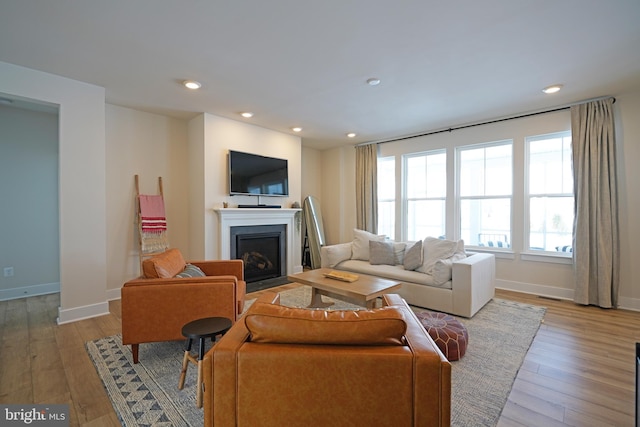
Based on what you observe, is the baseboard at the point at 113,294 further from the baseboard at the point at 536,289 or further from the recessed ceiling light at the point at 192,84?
the baseboard at the point at 536,289

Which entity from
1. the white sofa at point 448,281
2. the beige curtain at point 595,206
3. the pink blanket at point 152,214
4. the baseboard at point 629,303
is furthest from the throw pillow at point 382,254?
the pink blanket at point 152,214

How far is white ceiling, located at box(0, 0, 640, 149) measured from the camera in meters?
2.01

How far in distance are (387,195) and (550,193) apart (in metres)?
2.57

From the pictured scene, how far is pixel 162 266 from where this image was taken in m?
2.40

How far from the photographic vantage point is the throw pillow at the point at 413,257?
3738mm

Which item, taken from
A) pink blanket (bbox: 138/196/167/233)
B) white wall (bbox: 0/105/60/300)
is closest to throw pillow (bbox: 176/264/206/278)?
pink blanket (bbox: 138/196/167/233)

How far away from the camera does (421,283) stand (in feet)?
11.5

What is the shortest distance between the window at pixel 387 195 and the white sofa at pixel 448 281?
5.04 ft

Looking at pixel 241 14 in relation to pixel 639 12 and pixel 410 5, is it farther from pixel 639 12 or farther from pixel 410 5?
pixel 639 12

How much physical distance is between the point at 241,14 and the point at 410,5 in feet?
3.90

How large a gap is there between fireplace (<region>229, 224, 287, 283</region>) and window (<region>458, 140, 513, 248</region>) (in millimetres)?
3141

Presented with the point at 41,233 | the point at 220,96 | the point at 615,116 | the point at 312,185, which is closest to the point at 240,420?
the point at 220,96


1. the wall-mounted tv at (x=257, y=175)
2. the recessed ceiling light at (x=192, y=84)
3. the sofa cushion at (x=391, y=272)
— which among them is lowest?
the sofa cushion at (x=391, y=272)

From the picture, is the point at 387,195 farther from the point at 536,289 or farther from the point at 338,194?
the point at 536,289
